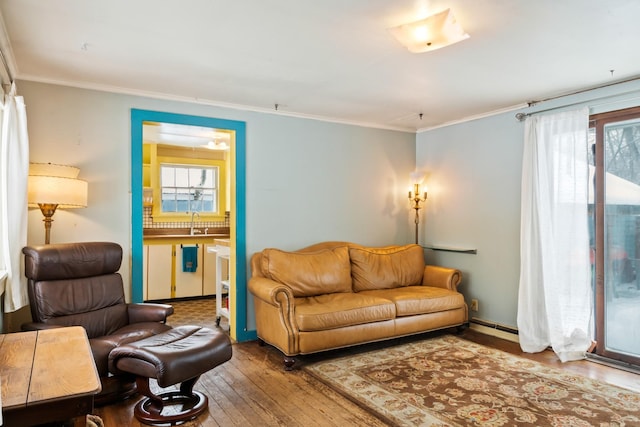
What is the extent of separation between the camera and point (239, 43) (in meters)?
2.79

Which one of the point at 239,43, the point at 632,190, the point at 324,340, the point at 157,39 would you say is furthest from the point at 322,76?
the point at 632,190

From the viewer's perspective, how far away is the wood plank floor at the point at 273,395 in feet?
8.78

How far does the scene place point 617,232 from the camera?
12.1 feet

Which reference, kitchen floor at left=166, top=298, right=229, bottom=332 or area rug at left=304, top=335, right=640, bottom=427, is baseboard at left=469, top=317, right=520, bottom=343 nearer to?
area rug at left=304, top=335, right=640, bottom=427

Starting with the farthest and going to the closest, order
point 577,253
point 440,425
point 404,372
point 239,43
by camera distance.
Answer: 1. point 577,253
2. point 404,372
3. point 239,43
4. point 440,425

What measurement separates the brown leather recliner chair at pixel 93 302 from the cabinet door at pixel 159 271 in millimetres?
2661

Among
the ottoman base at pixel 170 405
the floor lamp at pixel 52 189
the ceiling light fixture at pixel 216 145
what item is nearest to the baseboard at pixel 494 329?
the ottoman base at pixel 170 405

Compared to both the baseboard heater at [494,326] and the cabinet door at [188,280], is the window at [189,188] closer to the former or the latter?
the cabinet door at [188,280]

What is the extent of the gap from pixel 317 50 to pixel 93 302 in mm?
2524

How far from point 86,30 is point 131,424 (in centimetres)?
244

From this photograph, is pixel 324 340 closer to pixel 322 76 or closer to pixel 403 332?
pixel 403 332

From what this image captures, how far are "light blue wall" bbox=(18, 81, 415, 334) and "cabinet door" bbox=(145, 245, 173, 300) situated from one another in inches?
90.4

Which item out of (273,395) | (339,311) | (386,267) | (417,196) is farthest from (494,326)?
(273,395)

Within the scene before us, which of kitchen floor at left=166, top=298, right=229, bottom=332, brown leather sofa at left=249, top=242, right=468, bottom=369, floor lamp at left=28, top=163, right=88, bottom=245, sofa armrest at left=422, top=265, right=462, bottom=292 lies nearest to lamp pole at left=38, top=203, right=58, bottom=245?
floor lamp at left=28, top=163, right=88, bottom=245
